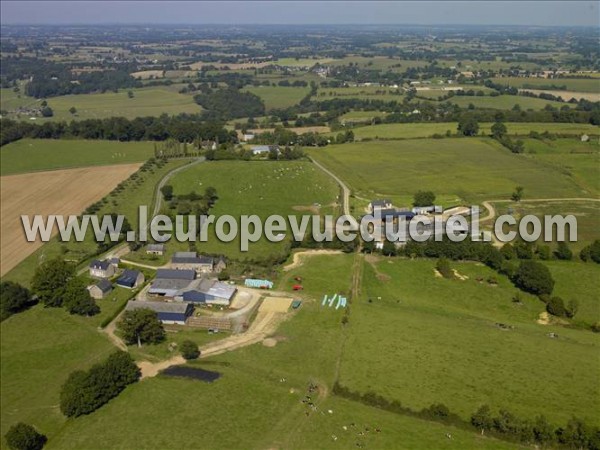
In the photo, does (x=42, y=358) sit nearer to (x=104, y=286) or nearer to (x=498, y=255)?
(x=104, y=286)

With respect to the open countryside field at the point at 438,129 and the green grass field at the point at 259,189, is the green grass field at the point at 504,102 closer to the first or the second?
the open countryside field at the point at 438,129

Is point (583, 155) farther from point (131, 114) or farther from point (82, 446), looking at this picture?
point (131, 114)

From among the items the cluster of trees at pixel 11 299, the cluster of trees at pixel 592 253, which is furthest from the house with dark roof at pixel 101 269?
the cluster of trees at pixel 592 253

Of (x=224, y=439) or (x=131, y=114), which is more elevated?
(x=131, y=114)

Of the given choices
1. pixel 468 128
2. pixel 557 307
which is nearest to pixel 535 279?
pixel 557 307

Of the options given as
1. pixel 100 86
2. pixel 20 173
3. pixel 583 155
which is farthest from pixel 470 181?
pixel 100 86

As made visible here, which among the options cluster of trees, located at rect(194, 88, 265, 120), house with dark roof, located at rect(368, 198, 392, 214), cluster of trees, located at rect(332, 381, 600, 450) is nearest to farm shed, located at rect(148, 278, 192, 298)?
cluster of trees, located at rect(332, 381, 600, 450)

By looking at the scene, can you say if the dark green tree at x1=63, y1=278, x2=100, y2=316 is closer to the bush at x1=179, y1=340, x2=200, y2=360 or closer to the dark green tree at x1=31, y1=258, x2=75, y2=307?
the dark green tree at x1=31, y1=258, x2=75, y2=307
